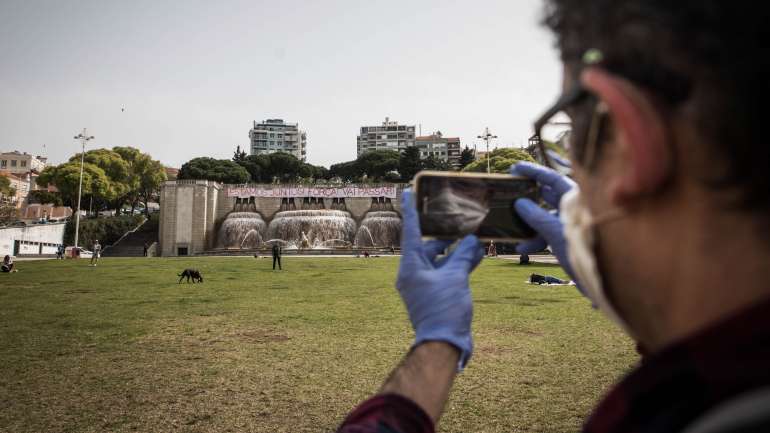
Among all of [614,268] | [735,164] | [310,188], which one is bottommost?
[614,268]

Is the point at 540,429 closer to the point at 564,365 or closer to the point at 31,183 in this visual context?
the point at 564,365

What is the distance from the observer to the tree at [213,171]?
227ft

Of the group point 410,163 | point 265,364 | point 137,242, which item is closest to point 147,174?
point 137,242

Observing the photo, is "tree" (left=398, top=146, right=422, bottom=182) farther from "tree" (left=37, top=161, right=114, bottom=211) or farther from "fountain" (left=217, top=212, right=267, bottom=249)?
"tree" (left=37, top=161, right=114, bottom=211)

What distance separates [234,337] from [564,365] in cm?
401

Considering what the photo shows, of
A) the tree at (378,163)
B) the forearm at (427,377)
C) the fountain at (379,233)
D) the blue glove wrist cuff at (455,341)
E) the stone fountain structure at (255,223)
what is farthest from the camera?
the tree at (378,163)

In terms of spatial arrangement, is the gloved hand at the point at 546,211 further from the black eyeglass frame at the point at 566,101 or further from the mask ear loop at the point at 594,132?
the mask ear loop at the point at 594,132

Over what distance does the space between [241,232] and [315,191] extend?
968 cm

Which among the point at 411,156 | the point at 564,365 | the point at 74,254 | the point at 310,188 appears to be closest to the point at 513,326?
the point at 564,365

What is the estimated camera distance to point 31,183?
8681 cm

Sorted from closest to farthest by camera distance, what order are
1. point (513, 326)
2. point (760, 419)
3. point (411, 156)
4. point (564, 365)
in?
point (760, 419), point (564, 365), point (513, 326), point (411, 156)

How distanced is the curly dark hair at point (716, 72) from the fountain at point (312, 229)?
4881 centimetres

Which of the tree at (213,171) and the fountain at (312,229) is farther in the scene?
the tree at (213,171)

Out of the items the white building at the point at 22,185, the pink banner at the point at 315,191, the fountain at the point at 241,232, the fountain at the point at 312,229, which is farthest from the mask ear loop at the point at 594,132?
the white building at the point at 22,185
